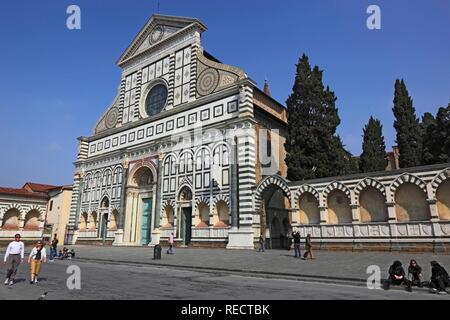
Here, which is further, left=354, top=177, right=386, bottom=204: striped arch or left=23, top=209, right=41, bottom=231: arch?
left=23, top=209, right=41, bottom=231: arch

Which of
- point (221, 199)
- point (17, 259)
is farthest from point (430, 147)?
point (17, 259)

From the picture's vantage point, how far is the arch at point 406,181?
18.1 m

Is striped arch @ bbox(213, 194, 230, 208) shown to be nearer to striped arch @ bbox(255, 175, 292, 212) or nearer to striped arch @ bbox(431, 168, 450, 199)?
striped arch @ bbox(255, 175, 292, 212)

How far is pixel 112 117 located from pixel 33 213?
635 inches

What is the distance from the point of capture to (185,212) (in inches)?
1103

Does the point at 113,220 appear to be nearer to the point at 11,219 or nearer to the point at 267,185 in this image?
the point at 11,219

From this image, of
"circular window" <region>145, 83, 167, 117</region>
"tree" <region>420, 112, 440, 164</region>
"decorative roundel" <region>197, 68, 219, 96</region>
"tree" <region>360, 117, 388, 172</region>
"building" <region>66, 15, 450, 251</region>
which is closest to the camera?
"building" <region>66, 15, 450, 251</region>

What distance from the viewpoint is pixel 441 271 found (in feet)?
31.1

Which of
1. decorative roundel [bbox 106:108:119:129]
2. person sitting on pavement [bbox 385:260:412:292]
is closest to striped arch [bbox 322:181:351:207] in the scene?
person sitting on pavement [bbox 385:260:412:292]

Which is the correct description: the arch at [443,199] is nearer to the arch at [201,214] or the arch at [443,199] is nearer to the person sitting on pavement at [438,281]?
the person sitting on pavement at [438,281]

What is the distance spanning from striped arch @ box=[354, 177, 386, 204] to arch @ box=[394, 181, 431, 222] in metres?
0.77

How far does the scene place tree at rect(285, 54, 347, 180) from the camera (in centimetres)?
2475

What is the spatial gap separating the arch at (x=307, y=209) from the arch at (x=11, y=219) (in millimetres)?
34089
